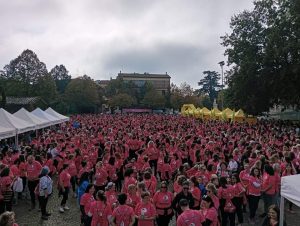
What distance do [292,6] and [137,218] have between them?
31524 millimetres

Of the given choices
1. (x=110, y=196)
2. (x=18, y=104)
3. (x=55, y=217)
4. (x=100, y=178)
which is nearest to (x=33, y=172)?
(x=55, y=217)

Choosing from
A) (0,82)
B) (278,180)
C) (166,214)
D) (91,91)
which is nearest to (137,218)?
(166,214)

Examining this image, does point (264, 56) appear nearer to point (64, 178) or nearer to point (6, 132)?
point (6, 132)

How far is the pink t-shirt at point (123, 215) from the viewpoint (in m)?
6.78

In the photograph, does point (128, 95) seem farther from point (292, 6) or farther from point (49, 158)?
point (49, 158)

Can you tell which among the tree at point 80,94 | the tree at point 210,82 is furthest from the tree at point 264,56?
the tree at point 210,82

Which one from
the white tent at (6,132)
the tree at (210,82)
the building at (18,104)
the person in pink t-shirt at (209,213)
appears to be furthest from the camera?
the tree at (210,82)

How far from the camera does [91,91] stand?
79625 millimetres

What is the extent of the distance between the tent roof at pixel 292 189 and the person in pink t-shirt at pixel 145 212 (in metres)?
2.34

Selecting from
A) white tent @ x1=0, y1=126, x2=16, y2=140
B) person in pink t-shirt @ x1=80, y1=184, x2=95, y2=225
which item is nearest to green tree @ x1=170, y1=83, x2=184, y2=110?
white tent @ x1=0, y1=126, x2=16, y2=140

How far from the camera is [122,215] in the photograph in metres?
6.77

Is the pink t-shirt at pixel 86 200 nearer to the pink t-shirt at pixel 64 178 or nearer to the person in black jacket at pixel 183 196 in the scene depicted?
the person in black jacket at pixel 183 196

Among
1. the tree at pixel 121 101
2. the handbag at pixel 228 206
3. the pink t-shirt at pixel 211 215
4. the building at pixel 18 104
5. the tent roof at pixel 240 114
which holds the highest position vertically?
the tree at pixel 121 101

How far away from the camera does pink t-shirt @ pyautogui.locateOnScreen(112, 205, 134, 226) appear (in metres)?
6.78
